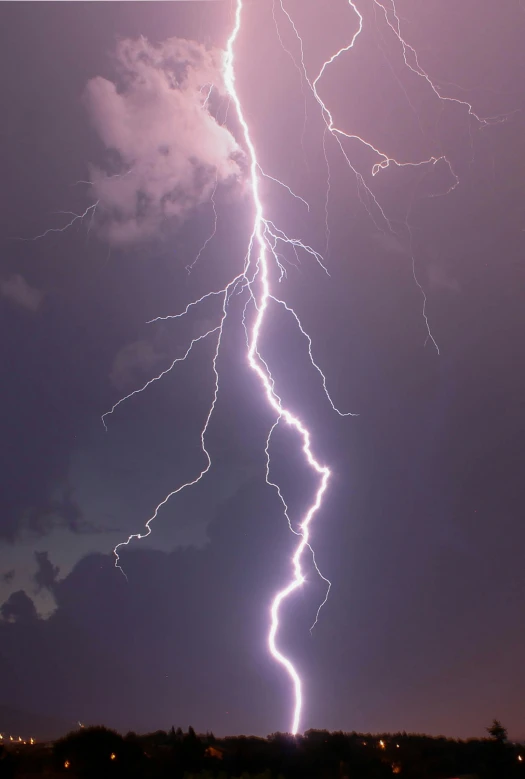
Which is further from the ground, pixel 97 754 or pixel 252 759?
pixel 97 754

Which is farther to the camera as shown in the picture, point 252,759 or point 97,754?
point 252,759

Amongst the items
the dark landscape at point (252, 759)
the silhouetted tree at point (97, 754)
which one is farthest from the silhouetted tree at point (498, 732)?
the silhouetted tree at point (97, 754)

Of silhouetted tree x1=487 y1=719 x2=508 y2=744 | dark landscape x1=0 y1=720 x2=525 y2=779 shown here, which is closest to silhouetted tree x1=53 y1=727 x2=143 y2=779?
dark landscape x1=0 y1=720 x2=525 y2=779

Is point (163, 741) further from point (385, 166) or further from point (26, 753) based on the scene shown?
point (385, 166)

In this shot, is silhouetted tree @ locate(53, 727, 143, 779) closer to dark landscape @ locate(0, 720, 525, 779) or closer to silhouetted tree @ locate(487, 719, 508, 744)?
dark landscape @ locate(0, 720, 525, 779)

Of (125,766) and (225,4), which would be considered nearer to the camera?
(225,4)

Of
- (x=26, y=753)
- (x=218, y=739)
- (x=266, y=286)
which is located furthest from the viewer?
(x=218, y=739)

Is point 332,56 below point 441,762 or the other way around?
the other way around

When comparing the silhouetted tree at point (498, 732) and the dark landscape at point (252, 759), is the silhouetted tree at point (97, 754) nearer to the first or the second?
the dark landscape at point (252, 759)

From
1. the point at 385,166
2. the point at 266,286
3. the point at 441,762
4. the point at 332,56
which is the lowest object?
the point at 441,762

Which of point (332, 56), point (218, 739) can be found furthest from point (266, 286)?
point (218, 739)

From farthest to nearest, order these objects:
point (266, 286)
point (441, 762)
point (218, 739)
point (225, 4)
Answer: point (218, 739) → point (441, 762) → point (266, 286) → point (225, 4)
